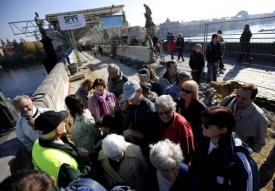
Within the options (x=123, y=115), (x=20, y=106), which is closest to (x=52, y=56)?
(x=20, y=106)

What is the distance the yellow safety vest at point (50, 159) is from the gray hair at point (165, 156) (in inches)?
32.5

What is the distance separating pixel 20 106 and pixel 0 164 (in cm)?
89

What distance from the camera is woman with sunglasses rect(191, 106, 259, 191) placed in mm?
1450

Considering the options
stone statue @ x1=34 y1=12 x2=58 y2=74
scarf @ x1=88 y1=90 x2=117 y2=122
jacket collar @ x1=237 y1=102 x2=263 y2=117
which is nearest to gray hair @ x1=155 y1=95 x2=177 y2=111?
jacket collar @ x1=237 y1=102 x2=263 y2=117

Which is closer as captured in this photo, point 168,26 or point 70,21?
point 70,21

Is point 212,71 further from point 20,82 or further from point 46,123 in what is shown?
point 20,82

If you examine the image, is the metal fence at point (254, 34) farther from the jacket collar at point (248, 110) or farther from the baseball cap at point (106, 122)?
the baseball cap at point (106, 122)

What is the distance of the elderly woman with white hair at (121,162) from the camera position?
1.81 metres

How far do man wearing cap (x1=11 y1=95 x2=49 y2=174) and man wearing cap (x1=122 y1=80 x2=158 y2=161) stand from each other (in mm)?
1528

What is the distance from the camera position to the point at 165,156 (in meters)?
1.50

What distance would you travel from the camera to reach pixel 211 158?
1658 millimetres

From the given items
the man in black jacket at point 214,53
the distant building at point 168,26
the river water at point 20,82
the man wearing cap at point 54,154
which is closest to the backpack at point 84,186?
the man wearing cap at point 54,154

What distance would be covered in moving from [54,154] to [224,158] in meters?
1.59

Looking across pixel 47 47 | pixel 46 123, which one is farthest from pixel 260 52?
pixel 47 47
